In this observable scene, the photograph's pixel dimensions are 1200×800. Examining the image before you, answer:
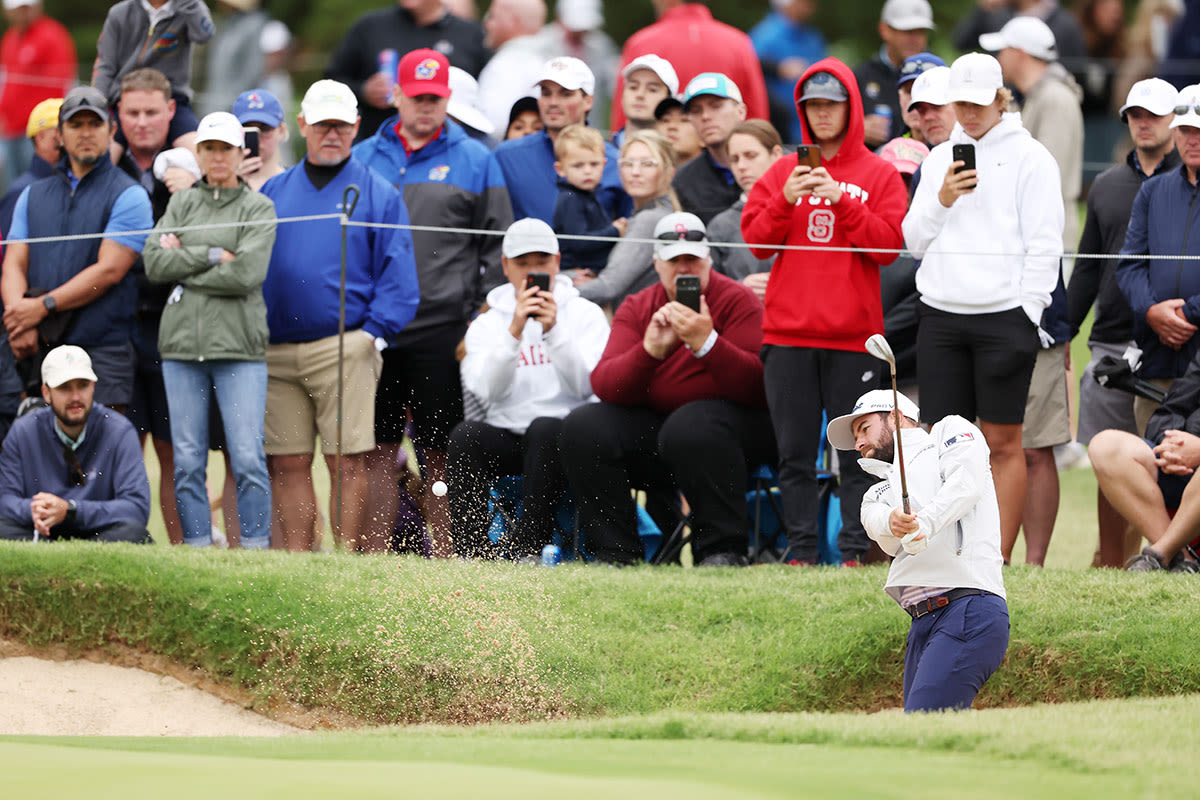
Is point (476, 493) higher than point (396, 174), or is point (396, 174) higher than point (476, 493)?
point (396, 174)

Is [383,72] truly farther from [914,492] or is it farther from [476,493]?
[914,492]

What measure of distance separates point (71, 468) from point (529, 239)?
3075 mm

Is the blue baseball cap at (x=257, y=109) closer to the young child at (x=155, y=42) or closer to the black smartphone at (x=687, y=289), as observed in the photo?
the young child at (x=155, y=42)

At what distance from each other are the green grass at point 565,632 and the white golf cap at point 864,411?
1480 mm

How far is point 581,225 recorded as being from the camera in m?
11.8

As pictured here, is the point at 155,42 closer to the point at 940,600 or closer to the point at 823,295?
the point at 823,295

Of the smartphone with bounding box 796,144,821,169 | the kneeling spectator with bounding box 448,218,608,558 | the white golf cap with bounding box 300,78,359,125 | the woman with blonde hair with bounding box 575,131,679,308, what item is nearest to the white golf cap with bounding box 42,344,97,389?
the white golf cap with bounding box 300,78,359,125

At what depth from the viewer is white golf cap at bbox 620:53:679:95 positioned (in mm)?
13328

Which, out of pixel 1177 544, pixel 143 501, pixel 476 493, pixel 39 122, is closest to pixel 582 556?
pixel 476 493

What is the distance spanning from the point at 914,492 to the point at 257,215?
4.63 metres

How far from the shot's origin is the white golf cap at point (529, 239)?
11.0 meters

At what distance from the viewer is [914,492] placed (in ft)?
27.6

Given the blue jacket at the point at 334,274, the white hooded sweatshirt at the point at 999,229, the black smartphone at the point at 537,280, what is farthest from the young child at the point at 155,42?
the white hooded sweatshirt at the point at 999,229

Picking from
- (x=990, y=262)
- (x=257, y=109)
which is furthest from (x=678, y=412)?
(x=257, y=109)
